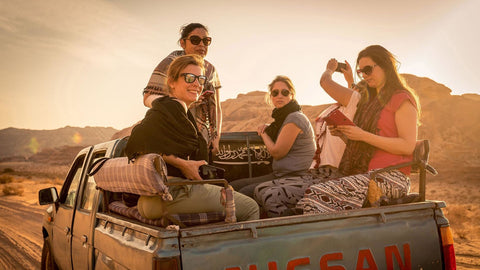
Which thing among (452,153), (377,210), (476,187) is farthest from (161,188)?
(452,153)

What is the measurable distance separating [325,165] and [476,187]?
26.1 metres

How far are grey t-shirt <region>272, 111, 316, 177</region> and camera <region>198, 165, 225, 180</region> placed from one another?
4.91ft

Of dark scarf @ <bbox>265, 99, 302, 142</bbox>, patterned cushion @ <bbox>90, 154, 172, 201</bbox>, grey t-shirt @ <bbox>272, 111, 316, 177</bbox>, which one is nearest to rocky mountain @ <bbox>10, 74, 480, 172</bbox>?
dark scarf @ <bbox>265, 99, 302, 142</bbox>

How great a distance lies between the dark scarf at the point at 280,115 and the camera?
4238mm

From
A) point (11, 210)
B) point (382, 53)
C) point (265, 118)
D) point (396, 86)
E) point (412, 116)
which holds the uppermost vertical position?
point (265, 118)

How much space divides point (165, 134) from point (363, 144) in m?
1.64

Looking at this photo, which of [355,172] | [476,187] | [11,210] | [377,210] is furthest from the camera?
[476,187]

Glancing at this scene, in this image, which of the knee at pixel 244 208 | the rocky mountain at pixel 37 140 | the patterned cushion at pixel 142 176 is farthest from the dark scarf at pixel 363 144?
the rocky mountain at pixel 37 140

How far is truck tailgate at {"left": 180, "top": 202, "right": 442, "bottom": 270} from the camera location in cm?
Result: 206

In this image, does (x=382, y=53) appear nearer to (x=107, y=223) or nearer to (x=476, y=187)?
(x=107, y=223)

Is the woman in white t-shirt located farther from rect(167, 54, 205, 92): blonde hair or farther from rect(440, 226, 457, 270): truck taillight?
rect(167, 54, 205, 92): blonde hair

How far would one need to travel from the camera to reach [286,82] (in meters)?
4.43

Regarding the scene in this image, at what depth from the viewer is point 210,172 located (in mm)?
2535

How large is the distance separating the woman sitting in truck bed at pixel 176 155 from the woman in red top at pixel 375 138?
61cm
